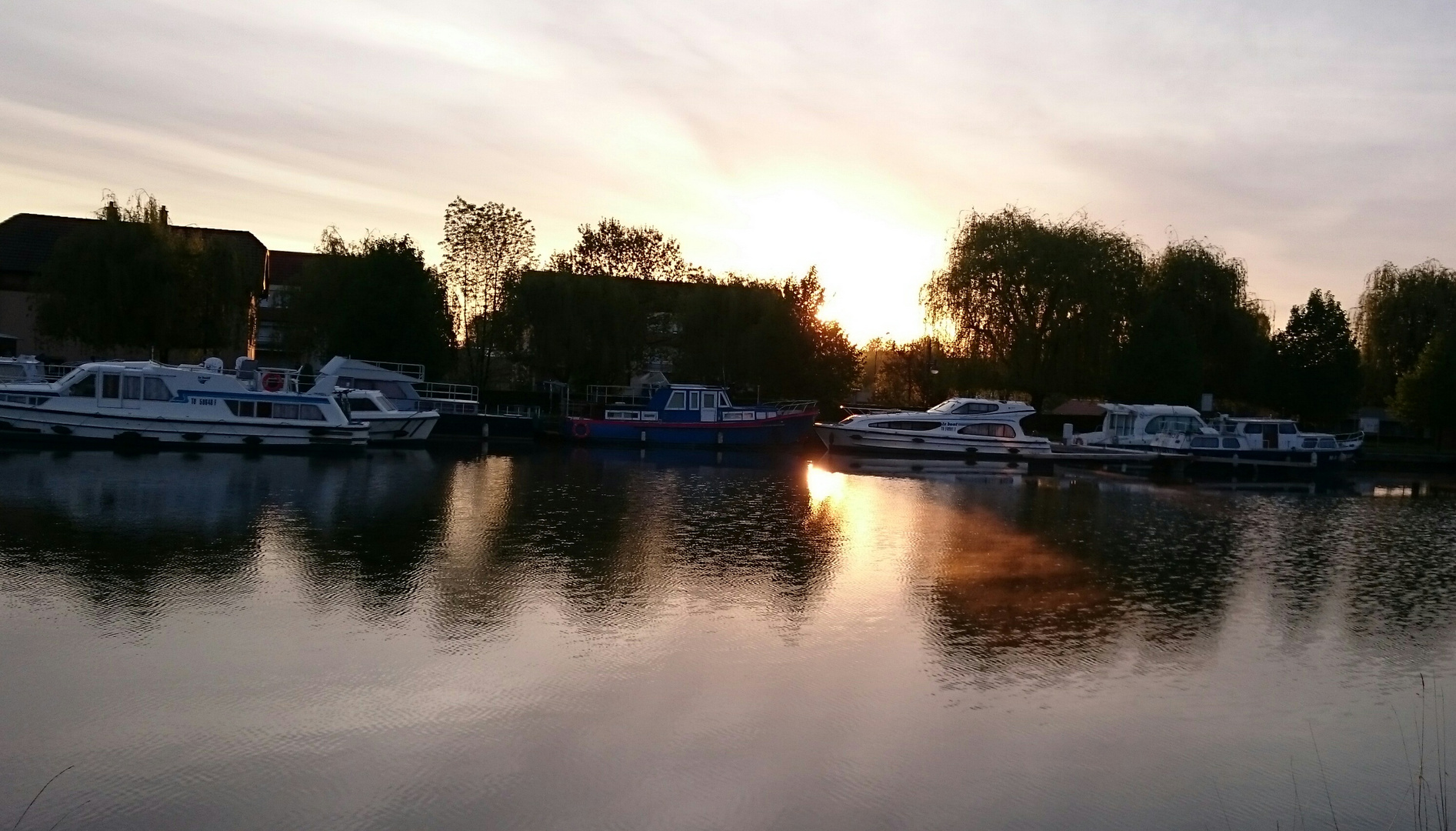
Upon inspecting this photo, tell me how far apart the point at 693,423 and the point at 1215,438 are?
2127 centimetres

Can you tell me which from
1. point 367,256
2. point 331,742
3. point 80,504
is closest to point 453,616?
point 331,742

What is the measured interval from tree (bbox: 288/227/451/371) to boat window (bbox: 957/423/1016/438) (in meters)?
25.1

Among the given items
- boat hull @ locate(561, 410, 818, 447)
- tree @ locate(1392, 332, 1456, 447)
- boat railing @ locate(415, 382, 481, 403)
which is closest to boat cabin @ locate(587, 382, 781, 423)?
boat hull @ locate(561, 410, 818, 447)

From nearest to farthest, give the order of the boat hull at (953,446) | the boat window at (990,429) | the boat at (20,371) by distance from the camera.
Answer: the boat at (20,371)
the boat hull at (953,446)
the boat window at (990,429)

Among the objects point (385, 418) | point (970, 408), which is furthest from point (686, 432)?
point (385, 418)

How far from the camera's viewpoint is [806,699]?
1166cm

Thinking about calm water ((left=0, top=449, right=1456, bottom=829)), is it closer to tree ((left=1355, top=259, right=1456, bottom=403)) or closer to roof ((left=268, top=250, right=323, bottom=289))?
tree ((left=1355, top=259, right=1456, bottom=403))

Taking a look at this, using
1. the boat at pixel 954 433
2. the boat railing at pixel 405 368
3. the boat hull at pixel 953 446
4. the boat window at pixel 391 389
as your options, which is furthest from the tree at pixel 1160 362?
the boat window at pixel 391 389

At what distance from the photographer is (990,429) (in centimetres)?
4744

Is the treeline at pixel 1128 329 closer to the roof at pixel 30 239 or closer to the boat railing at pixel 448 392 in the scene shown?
the boat railing at pixel 448 392

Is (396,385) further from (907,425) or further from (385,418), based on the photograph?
(907,425)

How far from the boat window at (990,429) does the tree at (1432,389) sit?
76.5 feet

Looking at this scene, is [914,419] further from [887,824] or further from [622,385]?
[887,824]

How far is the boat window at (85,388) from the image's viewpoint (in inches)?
1469
